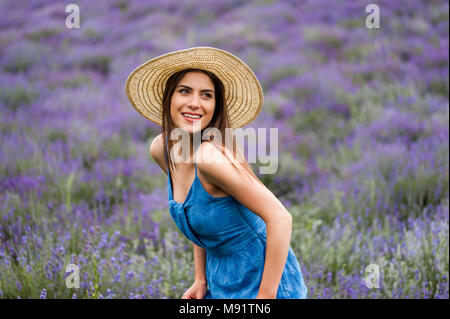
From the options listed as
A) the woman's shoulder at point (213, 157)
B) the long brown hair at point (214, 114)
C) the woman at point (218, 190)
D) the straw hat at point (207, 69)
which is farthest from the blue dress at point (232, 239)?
the straw hat at point (207, 69)

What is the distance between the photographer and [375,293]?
2557 millimetres

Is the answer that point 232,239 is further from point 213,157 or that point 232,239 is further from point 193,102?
point 193,102

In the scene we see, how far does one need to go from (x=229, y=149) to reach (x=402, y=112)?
15.6 ft

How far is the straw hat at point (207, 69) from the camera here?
1.68 meters

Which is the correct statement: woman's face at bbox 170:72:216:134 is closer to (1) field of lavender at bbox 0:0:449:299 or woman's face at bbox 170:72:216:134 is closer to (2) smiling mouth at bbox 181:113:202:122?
(2) smiling mouth at bbox 181:113:202:122

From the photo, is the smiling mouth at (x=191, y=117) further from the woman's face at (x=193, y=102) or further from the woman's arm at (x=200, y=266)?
the woman's arm at (x=200, y=266)

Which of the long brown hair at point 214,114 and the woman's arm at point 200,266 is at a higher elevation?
the long brown hair at point 214,114


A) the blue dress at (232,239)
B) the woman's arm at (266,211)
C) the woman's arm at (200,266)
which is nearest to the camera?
the woman's arm at (266,211)


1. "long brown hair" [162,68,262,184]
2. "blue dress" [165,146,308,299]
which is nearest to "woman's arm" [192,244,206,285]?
"blue dress" [165,146,308,299]

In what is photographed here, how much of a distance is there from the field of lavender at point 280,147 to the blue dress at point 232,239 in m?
0.54

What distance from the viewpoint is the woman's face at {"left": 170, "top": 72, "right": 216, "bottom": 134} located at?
5.58ft

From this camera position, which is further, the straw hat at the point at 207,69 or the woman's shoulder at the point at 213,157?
the straw hat at the point at 207,69
